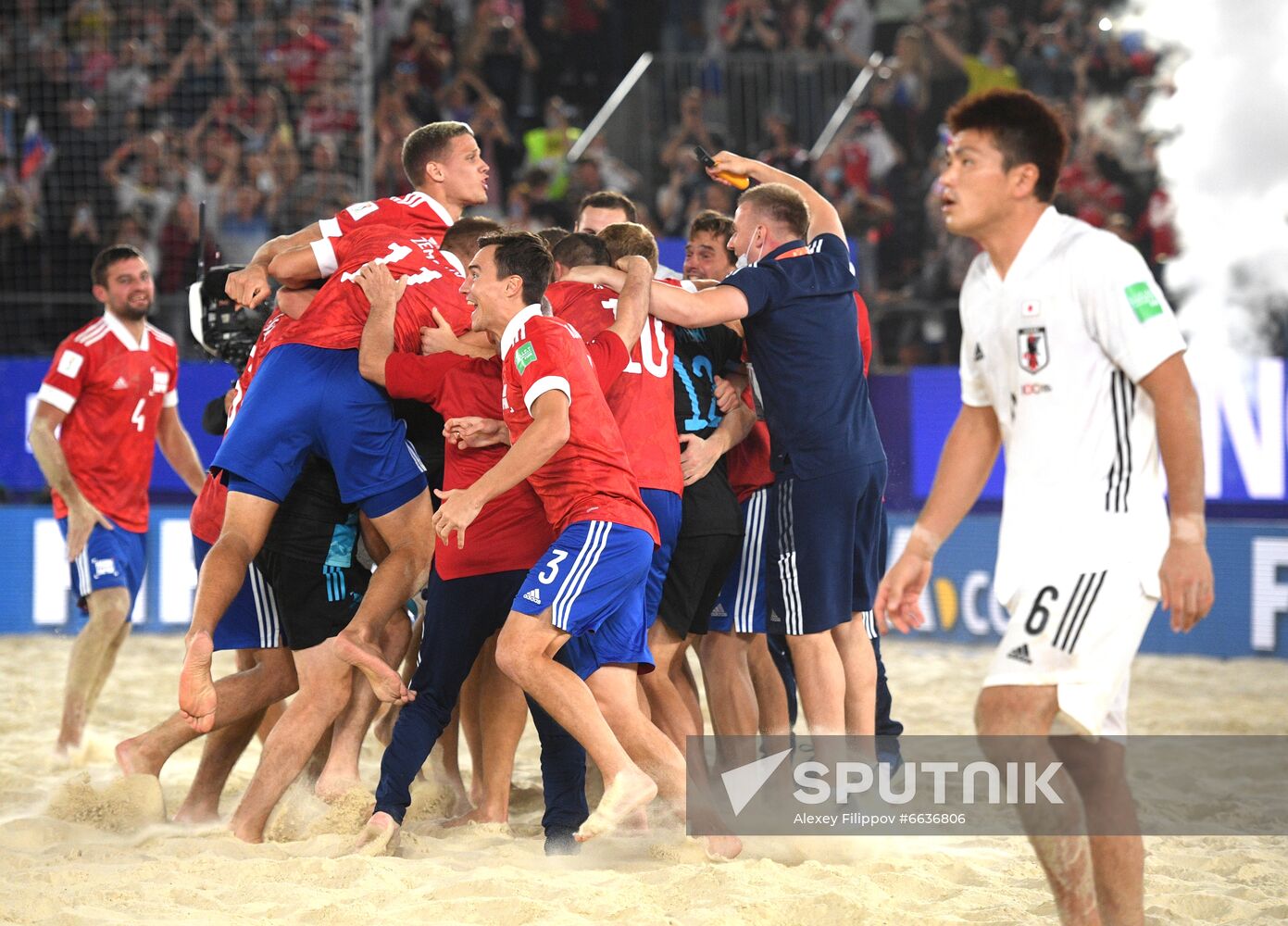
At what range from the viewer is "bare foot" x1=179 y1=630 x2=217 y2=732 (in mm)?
4887

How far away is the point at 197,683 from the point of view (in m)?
4.90

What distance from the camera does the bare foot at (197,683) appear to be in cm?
489

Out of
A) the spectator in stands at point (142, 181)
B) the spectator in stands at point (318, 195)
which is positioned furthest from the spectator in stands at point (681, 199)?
the spectator in stands at point (142, 181)

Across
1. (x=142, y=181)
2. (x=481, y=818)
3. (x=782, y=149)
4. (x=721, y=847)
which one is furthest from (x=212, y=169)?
(x=721, y=847)

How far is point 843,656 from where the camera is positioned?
5.62m

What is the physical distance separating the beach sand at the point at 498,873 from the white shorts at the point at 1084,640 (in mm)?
1081

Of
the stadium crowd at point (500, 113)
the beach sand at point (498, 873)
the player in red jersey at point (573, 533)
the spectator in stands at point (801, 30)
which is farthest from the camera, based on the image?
the spectator in stands at point (801, 30)

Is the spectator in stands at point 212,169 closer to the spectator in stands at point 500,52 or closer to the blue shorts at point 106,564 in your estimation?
the spectator in stands at point 500,52

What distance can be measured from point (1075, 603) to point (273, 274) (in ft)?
11.9

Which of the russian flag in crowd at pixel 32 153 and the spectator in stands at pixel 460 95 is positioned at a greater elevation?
the spectator in stands at pixel 460 95

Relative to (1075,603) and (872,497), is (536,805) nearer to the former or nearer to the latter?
(872,497)

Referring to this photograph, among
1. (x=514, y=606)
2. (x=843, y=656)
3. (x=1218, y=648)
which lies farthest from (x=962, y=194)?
(x=1218, y=648)

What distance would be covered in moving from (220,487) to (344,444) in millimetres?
680

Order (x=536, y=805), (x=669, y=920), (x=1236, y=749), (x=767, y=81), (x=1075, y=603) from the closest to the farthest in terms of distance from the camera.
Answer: (x=1075, y=603) < (x=669, y=920) < (x=536, y=805) < (x=1236, y=749) < (x=767, y=81)
